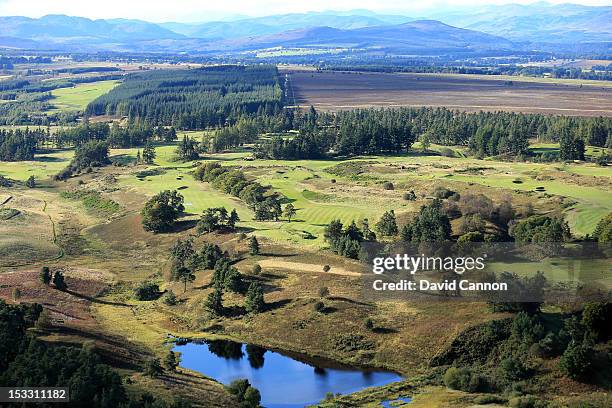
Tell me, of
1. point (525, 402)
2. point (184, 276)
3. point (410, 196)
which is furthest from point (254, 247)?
point (525, 402)

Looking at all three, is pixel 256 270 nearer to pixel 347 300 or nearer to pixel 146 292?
pixel 146 292

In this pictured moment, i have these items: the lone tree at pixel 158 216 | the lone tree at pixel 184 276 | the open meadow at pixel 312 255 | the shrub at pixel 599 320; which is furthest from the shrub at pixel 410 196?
the shrub at pixel 599 320

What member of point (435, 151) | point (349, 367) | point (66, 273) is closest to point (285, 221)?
point (66, 273)

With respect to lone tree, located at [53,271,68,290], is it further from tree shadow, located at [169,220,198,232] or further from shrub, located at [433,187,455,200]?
shrub, located at [433,187,455,200]

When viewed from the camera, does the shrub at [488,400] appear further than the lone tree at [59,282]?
No

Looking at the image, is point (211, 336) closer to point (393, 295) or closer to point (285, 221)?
point (393, 295)

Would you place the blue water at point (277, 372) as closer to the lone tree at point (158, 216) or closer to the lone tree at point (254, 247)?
the lone tree at point (254, 247)
